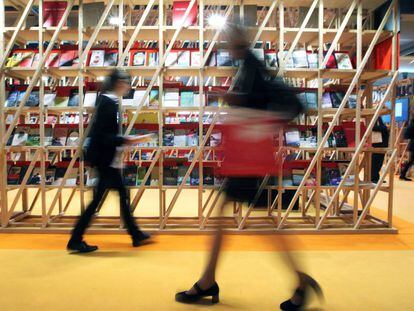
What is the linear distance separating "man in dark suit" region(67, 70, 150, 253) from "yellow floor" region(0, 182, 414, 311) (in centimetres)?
30

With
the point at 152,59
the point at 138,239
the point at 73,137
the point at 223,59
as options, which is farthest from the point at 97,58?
the point at 138,239

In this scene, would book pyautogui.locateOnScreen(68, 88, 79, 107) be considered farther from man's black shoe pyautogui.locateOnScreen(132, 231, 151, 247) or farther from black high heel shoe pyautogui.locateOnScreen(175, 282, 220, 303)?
black high heel shoe pyautogui.locateOnScreen(175, 282, 220, 303)

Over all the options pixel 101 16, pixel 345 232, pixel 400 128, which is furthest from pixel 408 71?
pixel 101 16

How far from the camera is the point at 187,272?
10.6 ft

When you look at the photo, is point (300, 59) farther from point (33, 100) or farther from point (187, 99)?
point (33, 100)

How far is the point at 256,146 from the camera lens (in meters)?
2.33

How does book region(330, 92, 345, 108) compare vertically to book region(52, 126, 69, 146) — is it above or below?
above

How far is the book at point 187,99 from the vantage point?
4.65m

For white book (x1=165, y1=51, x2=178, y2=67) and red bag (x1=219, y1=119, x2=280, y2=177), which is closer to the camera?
red bag (x1=219, y1=119, x2=280, y2=177)

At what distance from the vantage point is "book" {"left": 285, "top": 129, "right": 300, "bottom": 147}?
4.60 m

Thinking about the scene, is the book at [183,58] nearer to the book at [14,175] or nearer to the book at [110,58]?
the book at [110,58]

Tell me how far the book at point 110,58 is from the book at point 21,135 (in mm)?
1266

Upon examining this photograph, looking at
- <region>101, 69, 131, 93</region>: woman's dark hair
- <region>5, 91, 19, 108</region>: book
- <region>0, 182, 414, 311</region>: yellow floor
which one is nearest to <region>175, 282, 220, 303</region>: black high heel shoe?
<region>0, 182, 414, 311</region>: yellow floor

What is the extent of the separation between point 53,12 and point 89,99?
3.62 feet
